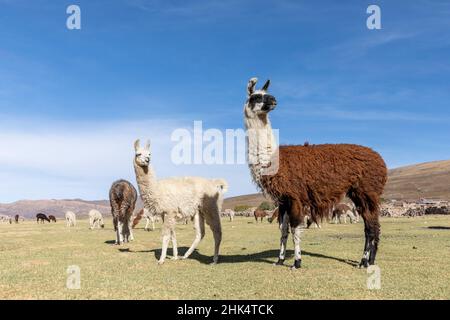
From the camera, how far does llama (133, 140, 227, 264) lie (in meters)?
12.6

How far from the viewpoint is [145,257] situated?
13.6m

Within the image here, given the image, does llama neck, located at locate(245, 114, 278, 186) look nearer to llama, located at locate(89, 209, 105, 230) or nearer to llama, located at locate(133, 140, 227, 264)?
llama, located at locate(133, 140, 227, 264)

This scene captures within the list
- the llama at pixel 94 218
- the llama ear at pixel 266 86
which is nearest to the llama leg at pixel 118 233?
the llama ear at pixel 266 86

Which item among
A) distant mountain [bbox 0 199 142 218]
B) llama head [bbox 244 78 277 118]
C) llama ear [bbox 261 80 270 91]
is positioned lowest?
distant mountain [bbox 0 199 142 218]

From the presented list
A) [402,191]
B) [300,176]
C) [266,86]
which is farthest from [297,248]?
[402,191]

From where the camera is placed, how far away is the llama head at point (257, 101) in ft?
35.2

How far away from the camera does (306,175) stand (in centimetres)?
1120

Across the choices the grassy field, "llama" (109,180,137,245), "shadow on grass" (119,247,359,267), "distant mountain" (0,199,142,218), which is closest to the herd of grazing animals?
"shadow on grass" (119,247,359,267)

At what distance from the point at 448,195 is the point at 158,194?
104075 mm

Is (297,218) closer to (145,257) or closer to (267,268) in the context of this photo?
(267,268)

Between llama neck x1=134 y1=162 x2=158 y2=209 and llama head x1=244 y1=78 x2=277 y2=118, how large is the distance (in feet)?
12.0

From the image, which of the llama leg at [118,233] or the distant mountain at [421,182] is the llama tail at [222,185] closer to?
the llama leg at [118,233]

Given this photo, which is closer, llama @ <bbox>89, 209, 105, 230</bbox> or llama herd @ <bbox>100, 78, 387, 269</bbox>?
llama herd @ <bbox>100, 78, 387, 269</bbox>
